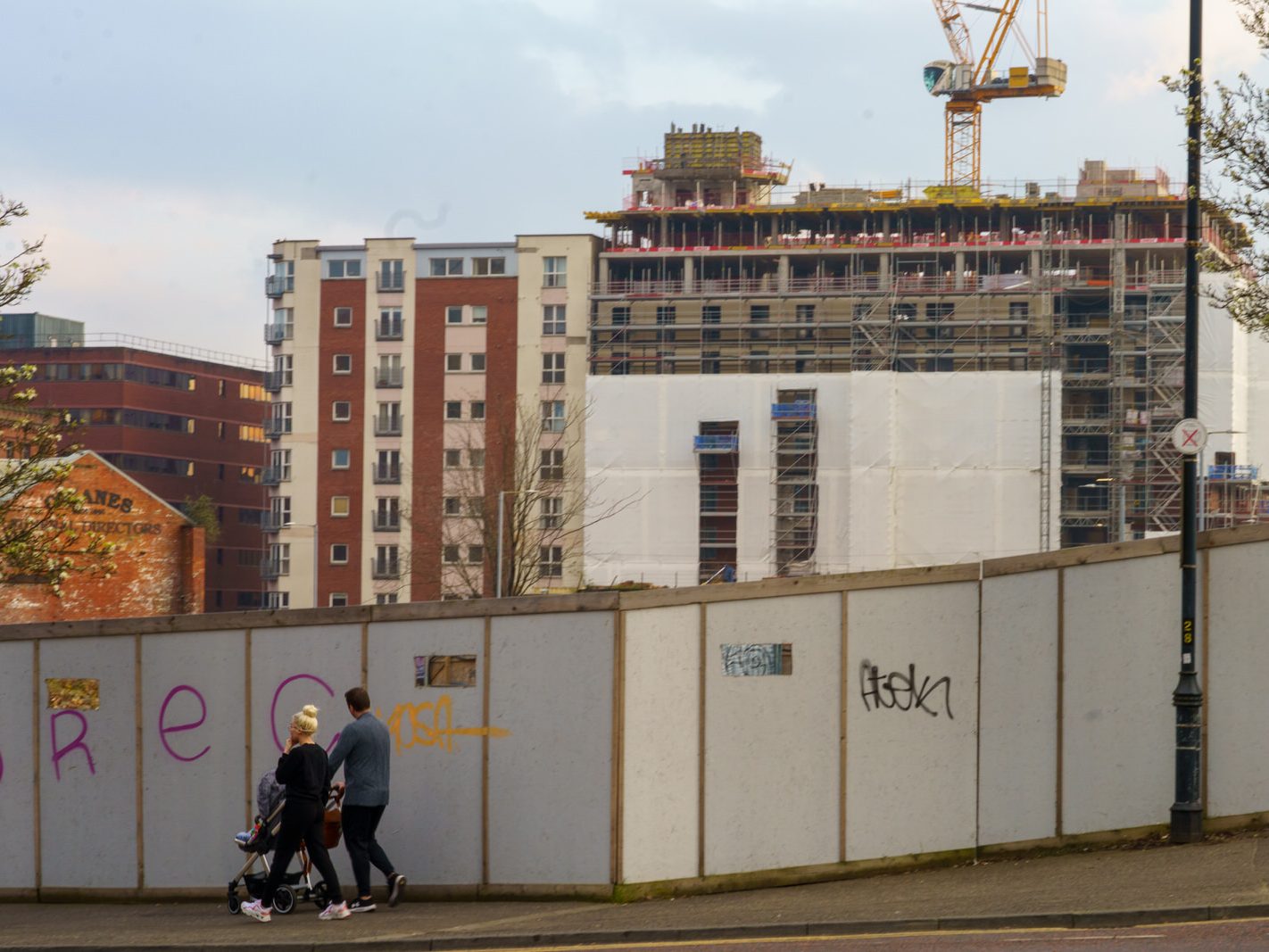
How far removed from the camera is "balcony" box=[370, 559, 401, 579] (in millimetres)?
101062

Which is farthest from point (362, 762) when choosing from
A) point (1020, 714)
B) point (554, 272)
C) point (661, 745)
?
point (554, 272)

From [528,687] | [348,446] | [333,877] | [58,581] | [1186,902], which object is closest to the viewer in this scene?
[1186,902]

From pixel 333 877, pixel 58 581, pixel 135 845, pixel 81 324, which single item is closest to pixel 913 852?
pixel 333 877

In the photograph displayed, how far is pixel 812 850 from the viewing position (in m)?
15.0

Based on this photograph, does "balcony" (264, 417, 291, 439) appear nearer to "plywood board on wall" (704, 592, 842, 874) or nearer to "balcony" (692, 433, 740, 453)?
"balcony" (692, 433, 740, 453)

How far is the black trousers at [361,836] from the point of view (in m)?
13.8

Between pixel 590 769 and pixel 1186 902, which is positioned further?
pixel 590 769

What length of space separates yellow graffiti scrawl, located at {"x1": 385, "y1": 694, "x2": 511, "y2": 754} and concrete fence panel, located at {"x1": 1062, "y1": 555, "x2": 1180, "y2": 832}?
5.28m

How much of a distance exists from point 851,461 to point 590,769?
7443 centimetres

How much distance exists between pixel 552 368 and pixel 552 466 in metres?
7.28

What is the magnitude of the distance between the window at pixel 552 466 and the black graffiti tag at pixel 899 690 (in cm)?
7811

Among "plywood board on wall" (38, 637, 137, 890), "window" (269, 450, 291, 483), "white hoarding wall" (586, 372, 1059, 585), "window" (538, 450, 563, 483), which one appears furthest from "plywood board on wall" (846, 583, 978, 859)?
"window" (269, 450, 291, 483)

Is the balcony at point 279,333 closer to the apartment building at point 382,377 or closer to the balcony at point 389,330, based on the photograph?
the apartment building at point 382,377

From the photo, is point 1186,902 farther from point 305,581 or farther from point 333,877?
point 305,581
